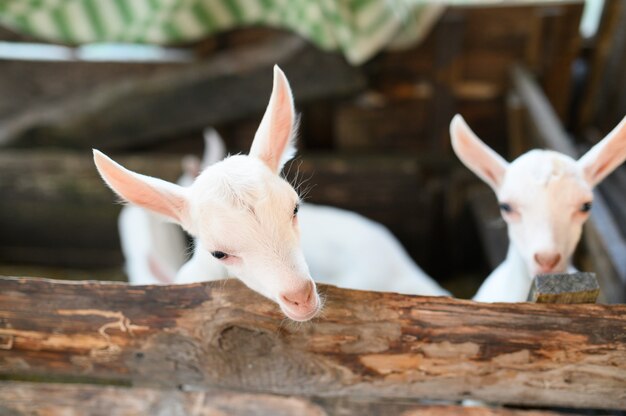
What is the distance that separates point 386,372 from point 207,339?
52 centimetres

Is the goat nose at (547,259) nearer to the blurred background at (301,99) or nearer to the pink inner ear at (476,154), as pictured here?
the pink inner ear at (476,154)

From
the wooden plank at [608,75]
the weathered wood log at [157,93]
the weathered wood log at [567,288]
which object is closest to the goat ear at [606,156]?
the weathered wood log at [567,288]

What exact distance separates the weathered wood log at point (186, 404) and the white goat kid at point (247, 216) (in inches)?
14.0

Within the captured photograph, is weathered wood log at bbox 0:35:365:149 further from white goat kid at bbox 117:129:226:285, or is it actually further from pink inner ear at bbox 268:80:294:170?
pink inner ear at bbox 268:80:294:170

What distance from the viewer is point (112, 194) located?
364 centimetres

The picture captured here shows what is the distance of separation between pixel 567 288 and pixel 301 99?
2388 millimetres

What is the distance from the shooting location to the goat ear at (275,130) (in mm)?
1578

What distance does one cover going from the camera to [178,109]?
11.9 ft

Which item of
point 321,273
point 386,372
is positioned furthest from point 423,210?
point 386,372

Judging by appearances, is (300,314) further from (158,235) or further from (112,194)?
(112,194)

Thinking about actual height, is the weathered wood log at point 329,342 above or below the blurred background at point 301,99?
below

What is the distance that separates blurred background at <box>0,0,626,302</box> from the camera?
10.7 ft

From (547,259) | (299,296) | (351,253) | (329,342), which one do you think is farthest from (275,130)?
(351,253)

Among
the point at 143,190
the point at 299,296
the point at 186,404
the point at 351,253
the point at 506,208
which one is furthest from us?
the point at 351,253
